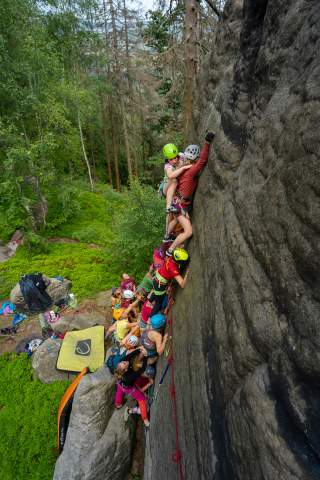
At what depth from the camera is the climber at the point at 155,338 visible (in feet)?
20.2

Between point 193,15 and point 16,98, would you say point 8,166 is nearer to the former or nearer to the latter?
point 16,98

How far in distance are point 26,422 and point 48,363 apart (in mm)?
1619

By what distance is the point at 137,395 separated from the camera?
21.6 ft

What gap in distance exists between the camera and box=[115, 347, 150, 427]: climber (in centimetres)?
605

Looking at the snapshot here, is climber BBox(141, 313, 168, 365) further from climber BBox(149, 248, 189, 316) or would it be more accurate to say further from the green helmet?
the green helmet

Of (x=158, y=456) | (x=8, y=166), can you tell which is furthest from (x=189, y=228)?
(x=8, y=166)

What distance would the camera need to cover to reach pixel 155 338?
6234 mm

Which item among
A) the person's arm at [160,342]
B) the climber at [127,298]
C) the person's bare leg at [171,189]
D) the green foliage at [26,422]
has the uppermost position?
Answer: the person's bare leg at [171,189]

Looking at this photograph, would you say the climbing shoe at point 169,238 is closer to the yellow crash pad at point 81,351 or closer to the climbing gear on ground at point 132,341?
the climbing gear on ground at point 132,341

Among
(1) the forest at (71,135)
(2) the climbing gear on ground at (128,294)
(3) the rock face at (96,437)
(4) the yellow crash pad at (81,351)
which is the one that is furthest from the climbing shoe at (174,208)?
(4) the yellow crash pad at (81,351)

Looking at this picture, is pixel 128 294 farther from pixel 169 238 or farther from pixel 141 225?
pixel 169 238

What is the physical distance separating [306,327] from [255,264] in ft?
2.74

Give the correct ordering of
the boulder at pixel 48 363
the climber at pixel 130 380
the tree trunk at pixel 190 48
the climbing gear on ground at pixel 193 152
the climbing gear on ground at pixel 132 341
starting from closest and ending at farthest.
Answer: the climbing gear on ground at pixel 193 152 → the climber at pixel 130 380 → the climbing gear on ground at pixel 132 341 → the tree trunk at pixel 190 48 → the boulder at pixel 48 363

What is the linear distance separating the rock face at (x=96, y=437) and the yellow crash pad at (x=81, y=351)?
2108mm
